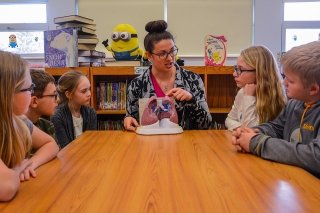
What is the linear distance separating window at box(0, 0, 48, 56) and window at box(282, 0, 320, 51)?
10.1 ft

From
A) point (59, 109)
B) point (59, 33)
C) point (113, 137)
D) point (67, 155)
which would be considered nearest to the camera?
point (67, 155)

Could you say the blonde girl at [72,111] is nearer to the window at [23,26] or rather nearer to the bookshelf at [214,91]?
the bookshelf at [214,91]

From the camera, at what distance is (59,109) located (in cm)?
238

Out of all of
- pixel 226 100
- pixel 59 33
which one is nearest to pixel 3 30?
pixel 59 33

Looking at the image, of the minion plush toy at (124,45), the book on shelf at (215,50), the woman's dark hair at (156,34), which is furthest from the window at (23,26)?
the woman's dark hair at (156,34)

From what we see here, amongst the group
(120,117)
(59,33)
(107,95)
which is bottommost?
(120,117)

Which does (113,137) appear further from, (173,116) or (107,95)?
(107,95)

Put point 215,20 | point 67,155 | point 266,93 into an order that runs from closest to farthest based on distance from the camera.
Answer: point 67,155 → point 266,93 → point 215,20

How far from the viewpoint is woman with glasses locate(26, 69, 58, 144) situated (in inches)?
76.7

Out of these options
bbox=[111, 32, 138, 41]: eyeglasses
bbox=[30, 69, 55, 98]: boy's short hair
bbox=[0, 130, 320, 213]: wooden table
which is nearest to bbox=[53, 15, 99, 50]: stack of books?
bbox=[111, 32, 138, 41]: eyeglasses

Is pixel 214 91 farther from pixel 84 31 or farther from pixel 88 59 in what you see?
pixel 84 31

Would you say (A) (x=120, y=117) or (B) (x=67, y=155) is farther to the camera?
(A) (x=120, y=117)

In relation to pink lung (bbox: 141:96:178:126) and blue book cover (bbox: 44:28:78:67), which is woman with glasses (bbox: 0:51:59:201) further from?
blue book cover (bbox: 44:28:78:67)

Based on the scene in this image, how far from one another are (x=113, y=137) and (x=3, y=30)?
346 centimetres
